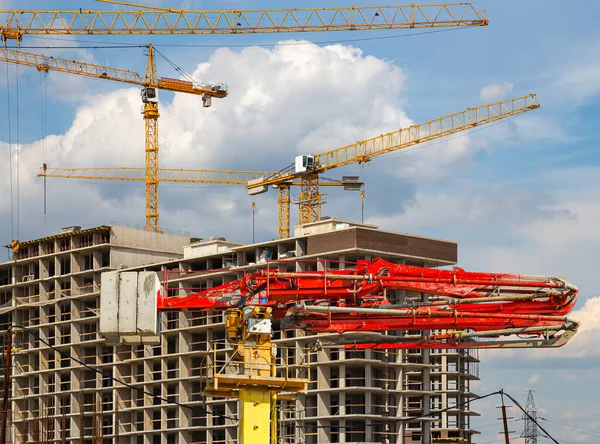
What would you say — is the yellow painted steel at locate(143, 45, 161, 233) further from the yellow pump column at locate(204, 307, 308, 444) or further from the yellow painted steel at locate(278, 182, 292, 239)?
the yellow pump column at locate(204, 307, 308, 444)

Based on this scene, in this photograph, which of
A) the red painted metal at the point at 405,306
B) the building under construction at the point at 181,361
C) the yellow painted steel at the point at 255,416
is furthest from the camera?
the building under construction at the point at 181,361

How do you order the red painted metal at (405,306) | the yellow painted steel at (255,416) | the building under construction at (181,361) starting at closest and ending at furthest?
the yellow painted steel at (255,416) < the red painted metal at (405,306) < the building under construction at (181,361)

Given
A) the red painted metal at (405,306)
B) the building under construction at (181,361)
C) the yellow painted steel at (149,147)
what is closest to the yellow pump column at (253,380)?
the red painted metal at (405,306)

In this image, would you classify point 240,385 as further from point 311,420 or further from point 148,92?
point 148,92

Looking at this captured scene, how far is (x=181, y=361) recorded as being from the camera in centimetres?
13862

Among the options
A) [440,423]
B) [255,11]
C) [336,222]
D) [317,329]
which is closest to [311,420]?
[336,222]

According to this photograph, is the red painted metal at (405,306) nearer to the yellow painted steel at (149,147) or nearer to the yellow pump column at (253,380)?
the yellow pump column at (253,380)

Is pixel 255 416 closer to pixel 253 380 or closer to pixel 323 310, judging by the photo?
pixel 253 380

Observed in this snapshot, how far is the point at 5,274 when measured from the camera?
16762 cm

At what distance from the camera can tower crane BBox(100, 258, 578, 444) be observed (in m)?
66.7

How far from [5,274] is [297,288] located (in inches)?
4146

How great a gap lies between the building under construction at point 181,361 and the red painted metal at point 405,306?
39.5 m

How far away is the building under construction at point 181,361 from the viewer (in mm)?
125875

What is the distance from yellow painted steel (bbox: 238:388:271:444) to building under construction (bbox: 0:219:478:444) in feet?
144
